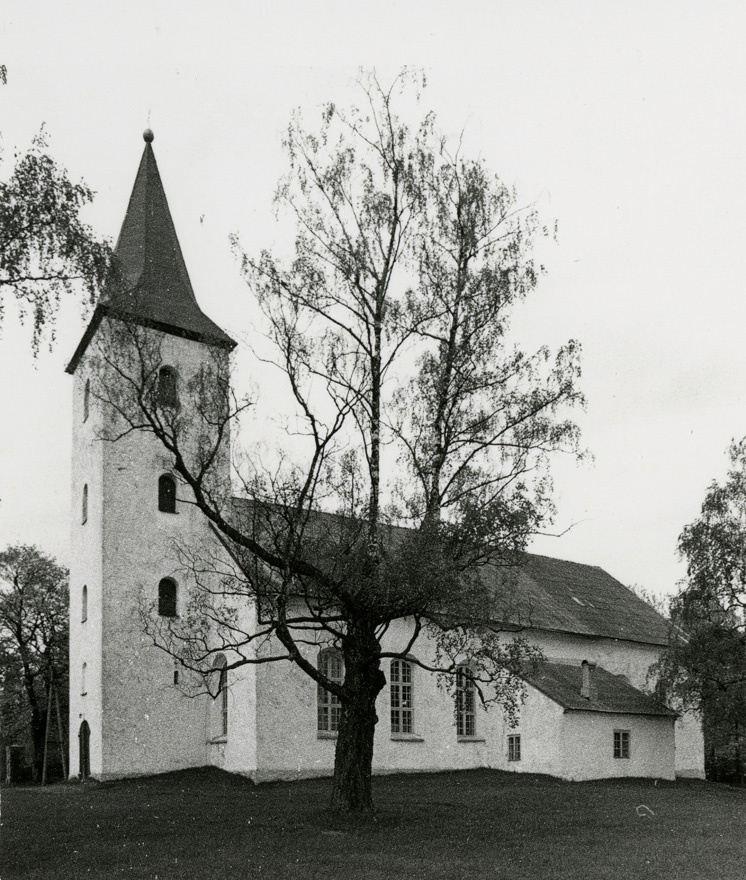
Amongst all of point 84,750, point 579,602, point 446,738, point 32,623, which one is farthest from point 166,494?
point 32,623

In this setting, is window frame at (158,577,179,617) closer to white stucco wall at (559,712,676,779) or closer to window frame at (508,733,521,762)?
window frame at (508,733,521,762)

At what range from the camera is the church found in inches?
1176

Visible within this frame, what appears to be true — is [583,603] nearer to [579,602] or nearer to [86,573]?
[579,602]

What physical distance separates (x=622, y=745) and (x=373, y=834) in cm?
1913

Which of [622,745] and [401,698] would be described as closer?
[401,698]

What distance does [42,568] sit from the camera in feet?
165

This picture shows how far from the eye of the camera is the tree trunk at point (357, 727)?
19484mm

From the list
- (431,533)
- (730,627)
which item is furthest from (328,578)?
(730,627)

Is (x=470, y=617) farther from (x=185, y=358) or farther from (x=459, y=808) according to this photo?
(x=185, y=358)

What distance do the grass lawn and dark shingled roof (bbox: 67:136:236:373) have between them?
15.2 m

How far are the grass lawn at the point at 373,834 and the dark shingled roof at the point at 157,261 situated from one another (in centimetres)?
1520

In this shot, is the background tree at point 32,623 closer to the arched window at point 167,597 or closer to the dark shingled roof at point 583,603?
the arched window at point 167,597

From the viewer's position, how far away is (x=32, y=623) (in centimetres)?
5053

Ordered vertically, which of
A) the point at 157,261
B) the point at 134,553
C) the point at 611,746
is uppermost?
the point at 157,261
